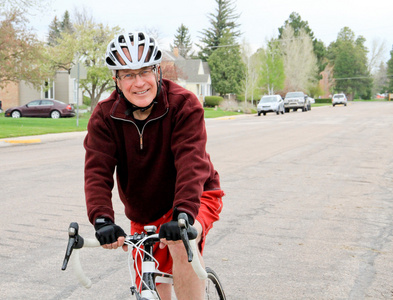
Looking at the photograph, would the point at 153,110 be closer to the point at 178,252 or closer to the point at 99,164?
the point at 99,164

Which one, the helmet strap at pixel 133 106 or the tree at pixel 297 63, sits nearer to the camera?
the helmet strap at pixel 133 106

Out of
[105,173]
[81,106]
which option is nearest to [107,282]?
[105,173]

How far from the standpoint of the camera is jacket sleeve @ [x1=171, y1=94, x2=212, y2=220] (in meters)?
2.55

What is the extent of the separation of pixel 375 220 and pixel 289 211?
1.09m

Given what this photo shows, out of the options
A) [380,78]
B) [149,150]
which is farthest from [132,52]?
[380,78]

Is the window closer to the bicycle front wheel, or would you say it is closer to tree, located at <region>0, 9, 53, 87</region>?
tree, located at <region>0, 9, 53, 87</region>

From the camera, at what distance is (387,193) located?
338 inches

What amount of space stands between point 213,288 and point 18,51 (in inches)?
988

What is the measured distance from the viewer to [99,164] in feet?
9.07

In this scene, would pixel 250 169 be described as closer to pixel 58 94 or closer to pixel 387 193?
pixel 387 193

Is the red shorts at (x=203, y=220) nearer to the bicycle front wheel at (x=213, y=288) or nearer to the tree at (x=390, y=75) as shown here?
the bicycle front wheel at (x=213, y=288)

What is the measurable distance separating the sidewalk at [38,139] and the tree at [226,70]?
55140 millimetres

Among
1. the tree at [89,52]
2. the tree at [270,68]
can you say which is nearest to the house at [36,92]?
the tree at [89,52]

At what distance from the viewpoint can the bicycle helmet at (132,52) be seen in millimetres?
2596
